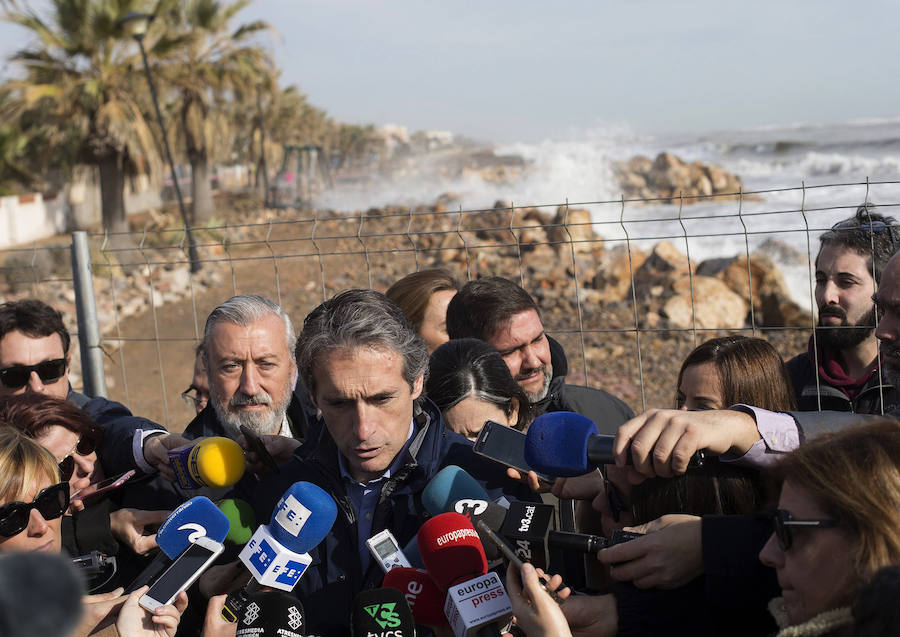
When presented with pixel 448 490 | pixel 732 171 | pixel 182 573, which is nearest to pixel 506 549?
pixel 448 490

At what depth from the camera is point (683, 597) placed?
1.93 m

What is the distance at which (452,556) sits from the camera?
1984 millimetres

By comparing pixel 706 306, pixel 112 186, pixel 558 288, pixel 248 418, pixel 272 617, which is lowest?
pixel 706 306

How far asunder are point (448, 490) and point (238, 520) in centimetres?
61

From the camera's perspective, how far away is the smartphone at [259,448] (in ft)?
8.50

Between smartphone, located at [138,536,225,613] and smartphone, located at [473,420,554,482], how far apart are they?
2.28 feet

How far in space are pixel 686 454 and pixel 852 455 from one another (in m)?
0.38

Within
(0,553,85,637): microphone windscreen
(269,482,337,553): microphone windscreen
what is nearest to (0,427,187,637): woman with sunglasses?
(269,482,337,553): microphone windscreen

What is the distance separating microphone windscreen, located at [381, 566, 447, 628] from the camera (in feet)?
6.74

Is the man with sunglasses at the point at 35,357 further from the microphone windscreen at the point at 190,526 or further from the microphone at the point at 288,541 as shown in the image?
the microphone at the point at 288,541

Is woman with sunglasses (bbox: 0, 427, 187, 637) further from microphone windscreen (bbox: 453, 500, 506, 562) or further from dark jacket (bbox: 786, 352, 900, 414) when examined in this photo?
dark jacket (bbox: 786, 352, 900, 414)

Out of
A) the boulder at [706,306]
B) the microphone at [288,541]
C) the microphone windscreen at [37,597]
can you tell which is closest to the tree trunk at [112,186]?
the boulder at [706,306]

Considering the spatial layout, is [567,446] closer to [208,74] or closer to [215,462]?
[215,462]

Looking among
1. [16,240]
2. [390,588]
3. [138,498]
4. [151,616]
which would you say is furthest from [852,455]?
[16,240]
